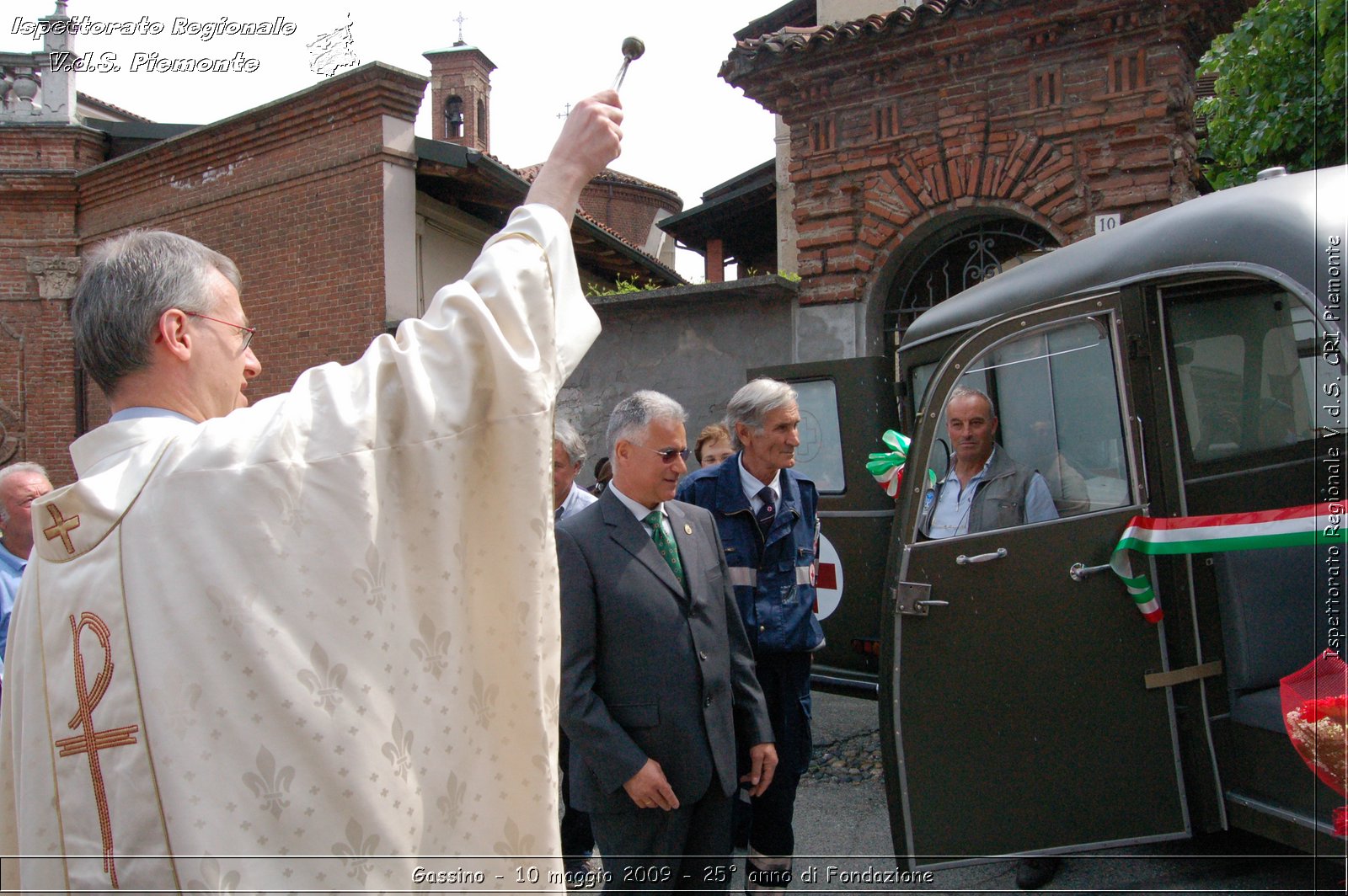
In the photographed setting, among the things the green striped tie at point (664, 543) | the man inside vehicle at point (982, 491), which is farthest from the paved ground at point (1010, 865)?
the green striped tie at point (664, 543)

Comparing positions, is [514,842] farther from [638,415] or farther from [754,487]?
[754,487]

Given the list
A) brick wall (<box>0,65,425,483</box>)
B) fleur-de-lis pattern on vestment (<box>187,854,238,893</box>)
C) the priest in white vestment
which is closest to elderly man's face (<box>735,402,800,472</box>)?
the priest in white vestment

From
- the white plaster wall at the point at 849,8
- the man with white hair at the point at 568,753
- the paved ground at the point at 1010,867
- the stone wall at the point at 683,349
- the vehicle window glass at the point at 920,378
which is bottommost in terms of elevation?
the paved ground at the point at 1010,867

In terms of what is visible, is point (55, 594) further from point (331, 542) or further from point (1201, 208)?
point (1201, 208)

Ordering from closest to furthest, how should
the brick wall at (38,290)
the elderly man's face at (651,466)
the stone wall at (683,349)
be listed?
the elderly man's face at (651,466) < the stone wall at (683,349) < the brick wall at (38,290)

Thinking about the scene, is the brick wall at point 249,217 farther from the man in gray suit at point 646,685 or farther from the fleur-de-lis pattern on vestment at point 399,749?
the fleur-de-lis pattern on vestment at point 399,749

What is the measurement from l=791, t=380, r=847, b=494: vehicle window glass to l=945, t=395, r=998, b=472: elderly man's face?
224cm

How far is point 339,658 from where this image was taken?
4.14ft

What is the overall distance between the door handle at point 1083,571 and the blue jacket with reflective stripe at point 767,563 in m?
0.96

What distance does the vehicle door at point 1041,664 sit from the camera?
3.29 m

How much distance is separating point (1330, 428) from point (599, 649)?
2.28m

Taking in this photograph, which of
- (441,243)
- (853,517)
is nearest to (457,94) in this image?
(441,243)

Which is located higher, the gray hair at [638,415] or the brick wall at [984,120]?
the brick wall at [984,120]

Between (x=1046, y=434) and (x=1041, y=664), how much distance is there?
37.6 inches
